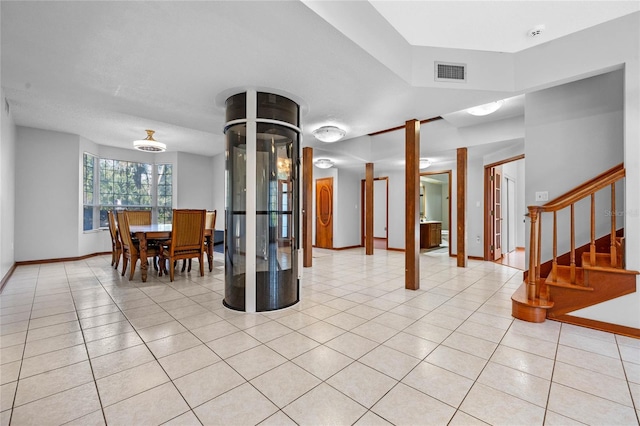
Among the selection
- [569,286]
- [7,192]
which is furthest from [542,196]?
[7,192]

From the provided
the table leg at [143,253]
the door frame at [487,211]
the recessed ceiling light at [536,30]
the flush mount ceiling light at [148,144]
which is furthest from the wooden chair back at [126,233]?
the door frame at [487,211]

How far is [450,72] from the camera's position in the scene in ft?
10.2

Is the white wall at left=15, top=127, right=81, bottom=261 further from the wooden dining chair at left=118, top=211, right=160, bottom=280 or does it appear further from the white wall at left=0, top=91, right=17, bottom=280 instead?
the wooden dining chair at left=118, top=211, right=160, bottom=280

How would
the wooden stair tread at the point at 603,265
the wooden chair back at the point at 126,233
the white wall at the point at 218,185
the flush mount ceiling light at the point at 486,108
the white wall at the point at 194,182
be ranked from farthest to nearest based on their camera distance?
the white wall at the point at 218,185 → the white wall at the point at 194,182 → the wooden chair back at the point at 126,233 → the flush mount ceiling light at the point at 486,108 → the wooden stair tread at the point at 603,265

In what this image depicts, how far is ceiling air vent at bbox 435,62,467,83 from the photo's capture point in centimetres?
310

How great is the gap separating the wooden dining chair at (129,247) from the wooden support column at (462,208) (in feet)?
18.2

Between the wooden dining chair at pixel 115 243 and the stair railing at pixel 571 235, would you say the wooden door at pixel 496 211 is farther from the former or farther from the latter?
the wooden dining chair at pixel 115 243

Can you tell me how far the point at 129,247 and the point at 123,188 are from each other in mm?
3556

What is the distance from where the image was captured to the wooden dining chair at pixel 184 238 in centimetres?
430

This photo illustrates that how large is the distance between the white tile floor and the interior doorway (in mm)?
3242

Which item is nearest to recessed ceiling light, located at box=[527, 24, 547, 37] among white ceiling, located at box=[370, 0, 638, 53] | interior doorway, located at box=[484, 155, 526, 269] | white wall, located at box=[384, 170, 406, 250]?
white ceiling, located at box=[370, 0, 638, 53]

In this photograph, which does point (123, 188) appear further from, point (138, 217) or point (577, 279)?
point (577, 279)

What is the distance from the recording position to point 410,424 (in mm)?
1418

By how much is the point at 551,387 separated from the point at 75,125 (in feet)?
24.6
